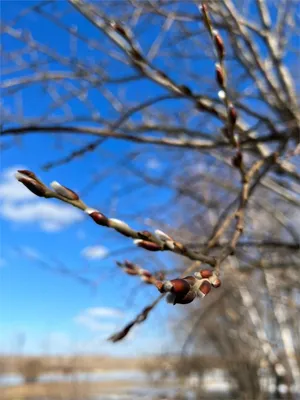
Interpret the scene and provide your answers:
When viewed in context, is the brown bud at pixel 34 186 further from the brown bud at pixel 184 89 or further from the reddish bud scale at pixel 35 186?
the brown bud at pixel 184 89

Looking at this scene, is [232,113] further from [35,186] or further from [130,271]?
[35,186]

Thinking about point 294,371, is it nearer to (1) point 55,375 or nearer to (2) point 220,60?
(2) point 220,60

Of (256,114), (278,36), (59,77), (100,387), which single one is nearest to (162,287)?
(256,114)

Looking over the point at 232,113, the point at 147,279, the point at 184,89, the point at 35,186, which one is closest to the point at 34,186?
the point at 35,186

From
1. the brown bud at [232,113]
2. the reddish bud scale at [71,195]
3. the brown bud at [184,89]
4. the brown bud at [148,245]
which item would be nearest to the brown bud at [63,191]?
the reddish bud scale at [71,195]

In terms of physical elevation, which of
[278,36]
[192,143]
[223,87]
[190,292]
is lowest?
[190,292]

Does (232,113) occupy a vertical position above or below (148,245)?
above

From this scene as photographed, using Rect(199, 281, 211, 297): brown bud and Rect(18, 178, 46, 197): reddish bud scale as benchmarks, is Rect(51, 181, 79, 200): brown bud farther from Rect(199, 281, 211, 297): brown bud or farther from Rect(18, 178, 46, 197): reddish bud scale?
Rect(199, 281, 211, 297): brown bud

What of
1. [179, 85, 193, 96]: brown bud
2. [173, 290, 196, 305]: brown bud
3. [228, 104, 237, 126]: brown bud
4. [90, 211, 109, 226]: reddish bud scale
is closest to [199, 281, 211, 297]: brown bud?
[173, 290, 196, 305]: brown bud
